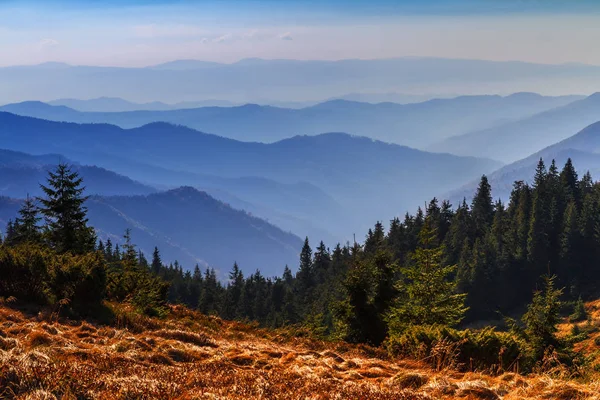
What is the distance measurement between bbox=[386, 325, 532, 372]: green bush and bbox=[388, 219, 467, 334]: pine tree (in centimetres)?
903

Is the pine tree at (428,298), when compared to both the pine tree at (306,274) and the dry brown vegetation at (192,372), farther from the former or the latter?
the pine tree at (306,274)

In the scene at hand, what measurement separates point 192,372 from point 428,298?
60.2 feet

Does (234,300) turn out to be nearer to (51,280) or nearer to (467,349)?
(51,280)

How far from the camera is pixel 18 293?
15727 millimetres

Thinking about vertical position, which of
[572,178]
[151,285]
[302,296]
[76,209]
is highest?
[572,178]

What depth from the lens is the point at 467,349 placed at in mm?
12656

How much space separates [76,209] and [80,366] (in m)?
29.6

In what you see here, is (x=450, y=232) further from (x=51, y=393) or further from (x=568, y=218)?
(x=51, y=393)

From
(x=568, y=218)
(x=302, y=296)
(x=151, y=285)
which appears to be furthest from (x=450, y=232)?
(x=151, y=285)

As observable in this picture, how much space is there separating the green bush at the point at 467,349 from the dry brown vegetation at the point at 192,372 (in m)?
0.71

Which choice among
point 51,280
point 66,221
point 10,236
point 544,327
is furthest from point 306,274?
point 51,280

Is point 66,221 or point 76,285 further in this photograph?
point 66,221

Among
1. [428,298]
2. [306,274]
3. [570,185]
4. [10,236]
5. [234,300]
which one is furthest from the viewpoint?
[306,274]

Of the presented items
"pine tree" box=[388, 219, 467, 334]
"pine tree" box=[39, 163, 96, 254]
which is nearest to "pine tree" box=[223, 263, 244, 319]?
"pine tree" box=[39, 163, 96, 254]
